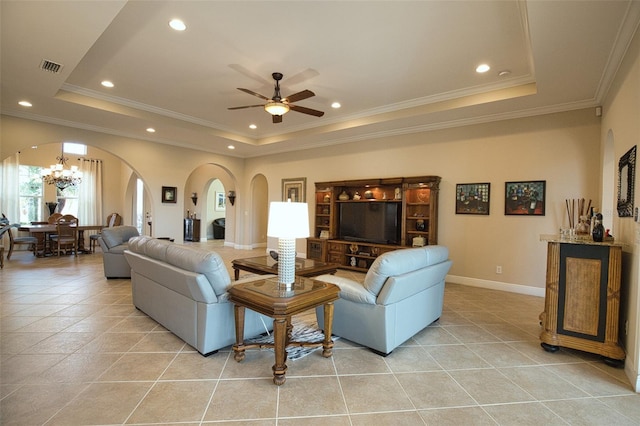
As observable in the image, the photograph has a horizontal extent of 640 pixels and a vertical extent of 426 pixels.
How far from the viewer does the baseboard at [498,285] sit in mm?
4566

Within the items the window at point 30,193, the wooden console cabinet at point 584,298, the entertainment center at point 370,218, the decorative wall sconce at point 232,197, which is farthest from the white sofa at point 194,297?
the window at point 30,193

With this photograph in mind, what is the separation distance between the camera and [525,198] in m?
4.62

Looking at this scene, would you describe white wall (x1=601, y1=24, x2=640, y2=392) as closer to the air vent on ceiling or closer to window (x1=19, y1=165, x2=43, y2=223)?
the air vent on ceiling

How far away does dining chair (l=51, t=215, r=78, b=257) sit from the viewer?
7039 millimetres

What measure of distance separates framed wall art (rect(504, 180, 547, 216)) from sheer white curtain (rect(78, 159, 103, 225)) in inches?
434

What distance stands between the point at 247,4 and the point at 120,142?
5.46 m

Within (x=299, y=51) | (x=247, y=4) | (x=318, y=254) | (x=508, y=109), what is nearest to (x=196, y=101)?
(x=299, y=51)

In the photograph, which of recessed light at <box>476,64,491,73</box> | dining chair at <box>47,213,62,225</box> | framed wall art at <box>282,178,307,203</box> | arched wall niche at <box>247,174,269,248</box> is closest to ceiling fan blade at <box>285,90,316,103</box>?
recessed light at <box>476,64,491,73</box>

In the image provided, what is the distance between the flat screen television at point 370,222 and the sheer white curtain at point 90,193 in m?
7.99

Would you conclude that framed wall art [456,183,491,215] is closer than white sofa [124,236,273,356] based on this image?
No

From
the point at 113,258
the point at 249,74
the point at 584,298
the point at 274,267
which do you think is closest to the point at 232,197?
the point at 113,258

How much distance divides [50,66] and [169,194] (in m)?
4.16

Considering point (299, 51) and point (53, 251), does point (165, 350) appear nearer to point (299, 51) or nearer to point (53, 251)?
point (299, 51)

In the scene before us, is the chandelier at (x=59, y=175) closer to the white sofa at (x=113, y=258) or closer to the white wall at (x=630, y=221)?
the white sofa at (x=113, y=258)
